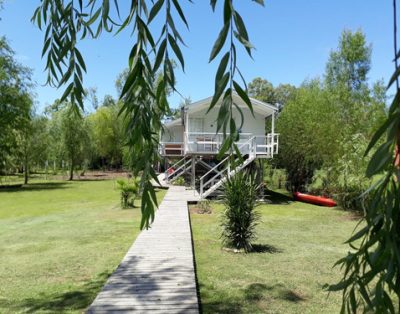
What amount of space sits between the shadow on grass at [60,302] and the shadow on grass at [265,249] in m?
4.14

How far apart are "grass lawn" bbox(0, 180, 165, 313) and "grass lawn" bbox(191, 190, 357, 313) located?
194cm

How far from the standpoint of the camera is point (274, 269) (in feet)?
25.4

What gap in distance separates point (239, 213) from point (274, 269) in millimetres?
1799

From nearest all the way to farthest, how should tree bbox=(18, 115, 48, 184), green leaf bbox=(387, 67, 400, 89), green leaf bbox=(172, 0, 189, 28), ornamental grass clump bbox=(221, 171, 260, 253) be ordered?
green leaf bbox=(387, 67, 400, 89)
green leaf bbox=(172, 0, 189, 28)
ornamental grass clump bbox=(221, 171, 260, 253)
tree bbox=(18, 115, 48, 184)

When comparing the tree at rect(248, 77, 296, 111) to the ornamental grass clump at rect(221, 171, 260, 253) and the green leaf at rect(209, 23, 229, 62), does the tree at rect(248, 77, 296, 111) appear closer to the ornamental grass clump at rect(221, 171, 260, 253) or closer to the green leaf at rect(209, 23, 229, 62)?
the ornamental grass clump at rect(221, 171, 260, 253)

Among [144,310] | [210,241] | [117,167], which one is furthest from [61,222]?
[117,167]

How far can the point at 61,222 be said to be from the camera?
1412 centimetres

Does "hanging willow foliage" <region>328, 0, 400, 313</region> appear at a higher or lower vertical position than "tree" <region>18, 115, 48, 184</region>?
lower

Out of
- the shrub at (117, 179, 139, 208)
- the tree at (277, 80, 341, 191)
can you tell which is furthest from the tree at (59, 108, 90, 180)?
the shrub at (117, 179, 139, 208)

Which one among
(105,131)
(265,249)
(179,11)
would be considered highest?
(105,131)

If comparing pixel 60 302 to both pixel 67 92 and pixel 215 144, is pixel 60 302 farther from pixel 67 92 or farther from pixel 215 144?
pixel 215 144

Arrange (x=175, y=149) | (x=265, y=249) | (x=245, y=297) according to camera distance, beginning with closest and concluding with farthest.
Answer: (x=245, y=297) → (x=265, y=249) → (x=175, y=149)

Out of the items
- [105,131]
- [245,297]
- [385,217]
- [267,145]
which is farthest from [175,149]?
[105,131]

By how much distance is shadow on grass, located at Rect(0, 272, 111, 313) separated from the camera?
18.4ft
